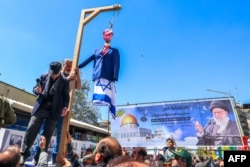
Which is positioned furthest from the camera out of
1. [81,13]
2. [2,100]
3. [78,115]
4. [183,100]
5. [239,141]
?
[78,115]

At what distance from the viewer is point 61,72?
3541mm

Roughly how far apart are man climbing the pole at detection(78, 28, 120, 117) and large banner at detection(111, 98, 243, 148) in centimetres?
1615

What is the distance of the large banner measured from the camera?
20.4 meters

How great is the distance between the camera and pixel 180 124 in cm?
2206

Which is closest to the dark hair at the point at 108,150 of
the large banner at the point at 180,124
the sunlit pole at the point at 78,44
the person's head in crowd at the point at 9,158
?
the person's head in crowd at the point at 9,158

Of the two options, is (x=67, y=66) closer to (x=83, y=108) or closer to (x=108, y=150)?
(x=108, y=150)

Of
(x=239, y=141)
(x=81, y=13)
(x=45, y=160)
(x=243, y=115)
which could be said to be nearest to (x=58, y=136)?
(x=45, y=160)

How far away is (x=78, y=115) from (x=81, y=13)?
1252 inches

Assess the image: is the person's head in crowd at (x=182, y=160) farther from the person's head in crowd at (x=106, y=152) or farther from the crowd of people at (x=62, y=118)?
the person's head in crowd at (x=106, y=152)

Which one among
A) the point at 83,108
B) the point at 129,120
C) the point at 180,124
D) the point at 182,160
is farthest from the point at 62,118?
the point at 83,108

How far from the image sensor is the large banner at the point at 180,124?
20438 mm

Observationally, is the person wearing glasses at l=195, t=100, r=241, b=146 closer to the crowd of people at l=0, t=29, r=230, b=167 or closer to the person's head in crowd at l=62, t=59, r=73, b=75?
the crowd of people at l=0, t=29, r=230, b=167

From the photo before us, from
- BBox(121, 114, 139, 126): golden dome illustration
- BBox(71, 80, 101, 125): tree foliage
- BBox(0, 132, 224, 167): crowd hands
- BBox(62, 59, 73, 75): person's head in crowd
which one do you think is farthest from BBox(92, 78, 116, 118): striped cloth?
BBox(71, 80, 101, 125): tree foliage

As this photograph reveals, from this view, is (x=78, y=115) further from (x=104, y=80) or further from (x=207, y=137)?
(x=104, y=80)
